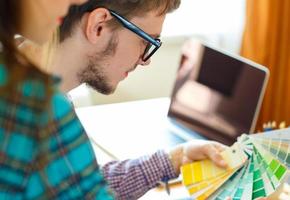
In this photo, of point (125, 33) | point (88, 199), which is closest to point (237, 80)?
point (125, 33)

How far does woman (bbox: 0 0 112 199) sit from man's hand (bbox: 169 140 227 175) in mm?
462

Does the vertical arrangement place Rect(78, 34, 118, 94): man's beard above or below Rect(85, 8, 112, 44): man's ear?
below

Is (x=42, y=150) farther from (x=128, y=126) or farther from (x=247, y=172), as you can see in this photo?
(x=128, y=126)

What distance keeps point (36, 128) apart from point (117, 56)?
1.44 feet

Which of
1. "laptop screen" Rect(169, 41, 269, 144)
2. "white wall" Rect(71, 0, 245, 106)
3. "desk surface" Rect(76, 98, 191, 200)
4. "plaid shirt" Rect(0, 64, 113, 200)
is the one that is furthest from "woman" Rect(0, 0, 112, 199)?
"white wall" Rect(71, 0, 245, 106)

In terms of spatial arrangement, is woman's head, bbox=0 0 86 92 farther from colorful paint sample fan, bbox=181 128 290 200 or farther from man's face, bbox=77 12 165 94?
colorful paint sample fan, bbox=181 128 290 200

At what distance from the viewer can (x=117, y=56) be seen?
994 millimetres

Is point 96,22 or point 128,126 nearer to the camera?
point 96,22

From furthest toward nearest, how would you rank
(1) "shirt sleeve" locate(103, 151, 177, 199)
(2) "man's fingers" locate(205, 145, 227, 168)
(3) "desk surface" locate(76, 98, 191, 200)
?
(3) "desk surface" locate(76, 98, 191, 200) → (1) "shirt sleeve" locate(103, 151, 177, 199) → (2) "man's fingers" locate(205, 145, 227, 168)

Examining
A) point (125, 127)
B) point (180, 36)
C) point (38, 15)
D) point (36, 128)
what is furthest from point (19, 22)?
point (180, 36)

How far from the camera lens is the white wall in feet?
7.26

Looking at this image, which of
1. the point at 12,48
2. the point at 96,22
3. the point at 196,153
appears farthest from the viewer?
the point at 196,153

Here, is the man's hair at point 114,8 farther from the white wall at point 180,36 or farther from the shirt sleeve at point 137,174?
the white wall at point 180,36

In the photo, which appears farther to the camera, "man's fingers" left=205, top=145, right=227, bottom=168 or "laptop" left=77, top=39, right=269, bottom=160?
"laptop" left=77, top=39, right=269, bottom=160
